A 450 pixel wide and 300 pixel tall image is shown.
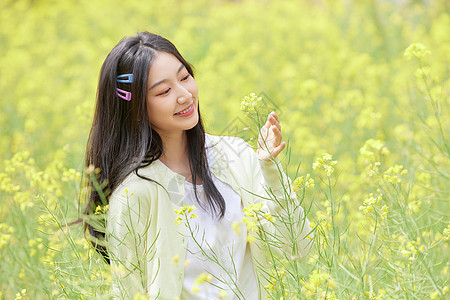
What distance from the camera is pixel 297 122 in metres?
3.91

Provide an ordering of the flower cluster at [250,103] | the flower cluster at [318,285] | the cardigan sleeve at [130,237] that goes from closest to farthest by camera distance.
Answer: the flower cluster at [318,285]
the flower cluster at [250,103]
the cardigan sleeve at [130,237]

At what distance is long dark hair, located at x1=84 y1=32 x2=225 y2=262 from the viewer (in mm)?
1808

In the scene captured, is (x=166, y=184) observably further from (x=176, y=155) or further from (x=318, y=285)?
(x=318, y=285)

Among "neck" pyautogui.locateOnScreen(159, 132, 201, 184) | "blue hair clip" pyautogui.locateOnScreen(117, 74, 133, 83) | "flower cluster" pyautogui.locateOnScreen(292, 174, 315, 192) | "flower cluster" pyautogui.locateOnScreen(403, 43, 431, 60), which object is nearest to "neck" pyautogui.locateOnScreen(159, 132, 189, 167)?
"neck" pyautogui.locateOnScreen(159, 132, 201, 184)

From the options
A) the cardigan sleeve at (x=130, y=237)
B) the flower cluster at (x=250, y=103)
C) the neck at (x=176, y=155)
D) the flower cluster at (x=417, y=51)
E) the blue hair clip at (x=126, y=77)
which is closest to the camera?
the flower cluster at (x=250, y=103)

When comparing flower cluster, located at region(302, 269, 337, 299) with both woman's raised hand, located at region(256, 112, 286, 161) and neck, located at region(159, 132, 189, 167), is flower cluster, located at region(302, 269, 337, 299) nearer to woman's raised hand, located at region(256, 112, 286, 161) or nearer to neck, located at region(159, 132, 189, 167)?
woman's raised hand, located at region(256, 112, 286, 161)

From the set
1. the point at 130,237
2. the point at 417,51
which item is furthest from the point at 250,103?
the point at 417,51

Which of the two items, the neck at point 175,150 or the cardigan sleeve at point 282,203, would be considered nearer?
the cardigan sleeve at point 282,203

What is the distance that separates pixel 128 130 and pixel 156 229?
341 mm

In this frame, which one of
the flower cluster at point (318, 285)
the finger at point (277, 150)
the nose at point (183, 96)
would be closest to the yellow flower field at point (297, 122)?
the flower cluster at point (318, 285)

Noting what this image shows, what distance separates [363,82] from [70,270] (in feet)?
10.4

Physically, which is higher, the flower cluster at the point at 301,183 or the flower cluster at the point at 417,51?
the flower cluster at the point at 417,51

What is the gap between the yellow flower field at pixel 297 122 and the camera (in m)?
1.68

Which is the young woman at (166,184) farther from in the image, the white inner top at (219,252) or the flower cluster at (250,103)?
the flower cluster at (250,103)
